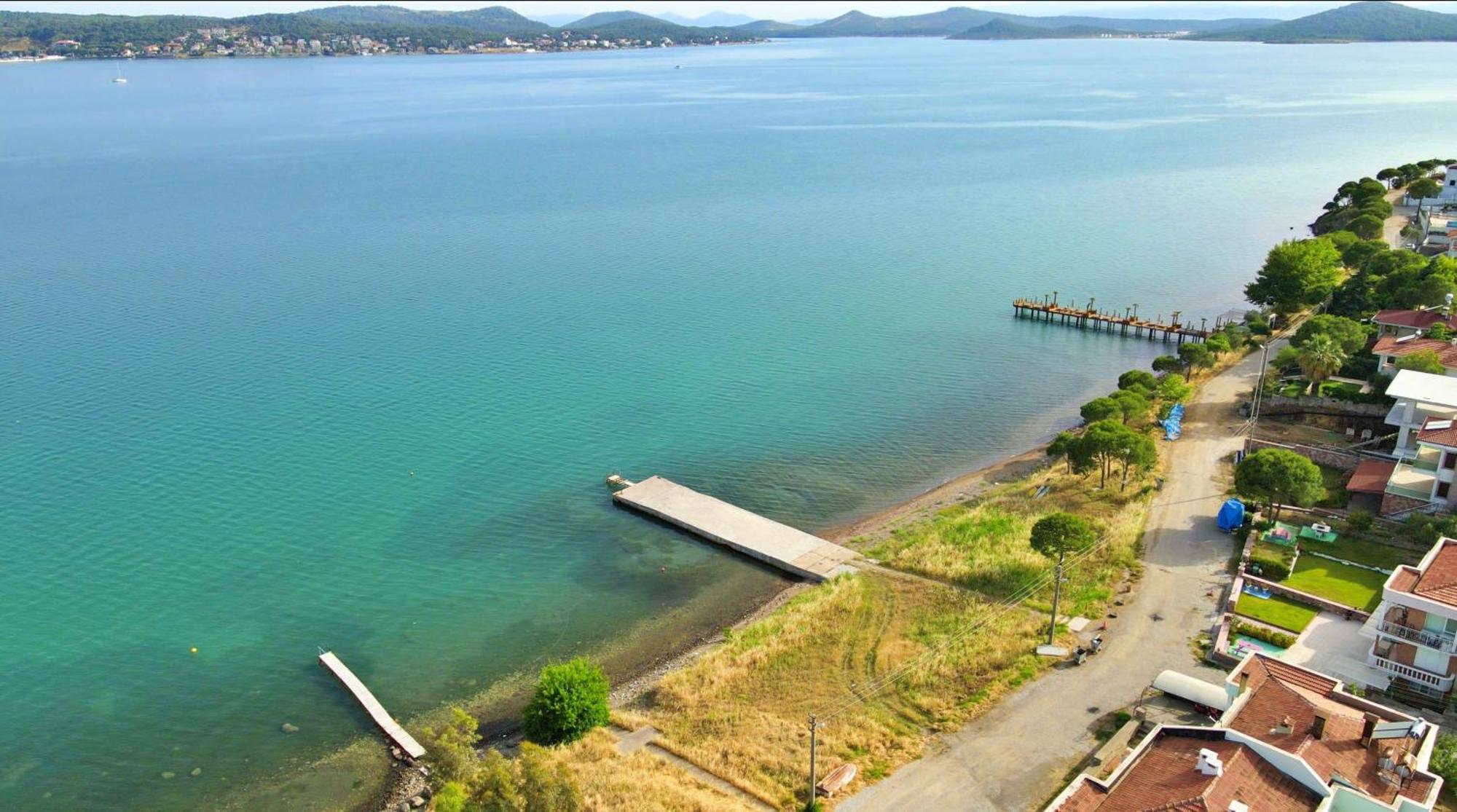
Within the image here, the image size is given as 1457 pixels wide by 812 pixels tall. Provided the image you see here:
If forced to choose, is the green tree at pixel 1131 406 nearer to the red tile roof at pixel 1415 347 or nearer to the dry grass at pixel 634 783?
the red tile roof at pixel 1415 347

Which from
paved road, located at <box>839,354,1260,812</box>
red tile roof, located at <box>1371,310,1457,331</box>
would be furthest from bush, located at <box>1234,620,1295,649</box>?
red tile roof, located at <box>1371,310,1457,331</box>

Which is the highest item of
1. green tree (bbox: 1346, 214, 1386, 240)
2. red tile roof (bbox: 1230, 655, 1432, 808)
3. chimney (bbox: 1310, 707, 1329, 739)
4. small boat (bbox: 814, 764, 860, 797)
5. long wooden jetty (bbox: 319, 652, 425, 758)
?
green tree (bbox: 1346, 214, 1386, 240)

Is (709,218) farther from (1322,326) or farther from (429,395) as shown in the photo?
(1322,326)

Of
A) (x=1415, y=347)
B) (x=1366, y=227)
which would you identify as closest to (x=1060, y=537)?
(x=1415, y=347)

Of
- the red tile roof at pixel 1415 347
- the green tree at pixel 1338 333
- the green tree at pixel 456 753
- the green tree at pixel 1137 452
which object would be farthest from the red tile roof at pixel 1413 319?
the green tree at pixel 456 753

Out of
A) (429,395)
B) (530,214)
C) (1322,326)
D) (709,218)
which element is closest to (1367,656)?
(1322,326)

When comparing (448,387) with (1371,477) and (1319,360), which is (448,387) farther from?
(1319,360)

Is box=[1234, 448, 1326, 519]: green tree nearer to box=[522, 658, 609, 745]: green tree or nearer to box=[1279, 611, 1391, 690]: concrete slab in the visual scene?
box=[1279, 611, 1391, 690]: concrete slab
